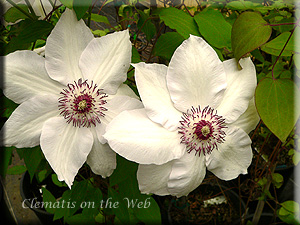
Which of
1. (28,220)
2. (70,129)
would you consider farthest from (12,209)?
(70,129)

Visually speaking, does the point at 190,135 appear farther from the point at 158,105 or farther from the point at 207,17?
the point at 207,17

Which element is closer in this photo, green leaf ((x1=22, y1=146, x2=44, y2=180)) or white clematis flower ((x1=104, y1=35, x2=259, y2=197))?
white clematis flower ((x1=104, y1=35, x2=259, y2=197))

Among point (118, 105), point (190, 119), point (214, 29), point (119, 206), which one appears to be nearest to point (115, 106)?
point (118, 105)

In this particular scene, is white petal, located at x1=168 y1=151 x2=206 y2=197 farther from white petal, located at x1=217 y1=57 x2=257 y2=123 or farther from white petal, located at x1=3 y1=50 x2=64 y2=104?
white petal, located at x1=3 y1=50 x2=64 y2=104

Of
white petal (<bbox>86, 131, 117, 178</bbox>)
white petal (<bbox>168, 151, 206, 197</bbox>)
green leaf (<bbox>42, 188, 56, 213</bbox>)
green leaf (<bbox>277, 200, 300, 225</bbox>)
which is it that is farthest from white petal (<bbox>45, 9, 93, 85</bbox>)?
green leaf (<bbox>277, 200, 300, 225</bbox>)

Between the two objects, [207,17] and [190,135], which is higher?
[207,17]

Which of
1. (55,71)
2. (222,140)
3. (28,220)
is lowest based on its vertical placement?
(28,220)

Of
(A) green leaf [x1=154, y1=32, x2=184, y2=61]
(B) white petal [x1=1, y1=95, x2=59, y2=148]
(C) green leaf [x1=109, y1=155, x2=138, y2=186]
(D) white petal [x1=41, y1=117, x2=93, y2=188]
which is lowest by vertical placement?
(C) green leaf [x1=109, y1=155, x2=138, y2=186]

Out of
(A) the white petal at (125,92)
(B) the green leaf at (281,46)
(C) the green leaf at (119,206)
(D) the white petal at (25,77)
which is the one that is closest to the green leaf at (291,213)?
(C) the green leaf at (119,206)
